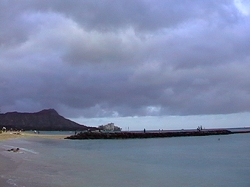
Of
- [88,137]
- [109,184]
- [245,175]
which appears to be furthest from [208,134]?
Result: [109,184]

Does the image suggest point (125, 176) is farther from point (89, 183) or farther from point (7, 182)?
point (7, 182)

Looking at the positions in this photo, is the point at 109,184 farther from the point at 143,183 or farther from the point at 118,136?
the point at 118,136

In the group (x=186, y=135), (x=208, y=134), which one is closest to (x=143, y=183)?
(x=186, y=135)

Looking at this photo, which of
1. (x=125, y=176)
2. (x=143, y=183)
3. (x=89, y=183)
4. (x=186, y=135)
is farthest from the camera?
(x=186, y=135)

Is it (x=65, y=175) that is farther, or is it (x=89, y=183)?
(x=65, y=175)

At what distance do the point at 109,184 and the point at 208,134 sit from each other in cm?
10404

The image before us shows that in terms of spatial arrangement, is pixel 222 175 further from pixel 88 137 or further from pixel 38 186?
pixel 88 137

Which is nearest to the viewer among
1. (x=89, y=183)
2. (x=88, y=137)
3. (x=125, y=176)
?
(x=89, y=183)

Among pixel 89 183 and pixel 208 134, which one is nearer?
pixel 89 183

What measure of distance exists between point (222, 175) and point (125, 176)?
22.6ft

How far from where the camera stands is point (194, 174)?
23.8 meters

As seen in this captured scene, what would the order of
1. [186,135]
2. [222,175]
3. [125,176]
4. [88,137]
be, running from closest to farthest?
[125,176]
[222,175]
[88,137]
[186,135]

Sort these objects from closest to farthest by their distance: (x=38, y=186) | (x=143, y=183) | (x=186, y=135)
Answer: (x=38, y=186), (x=143, y=183), (x=186, y=135)

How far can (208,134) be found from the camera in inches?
4631
